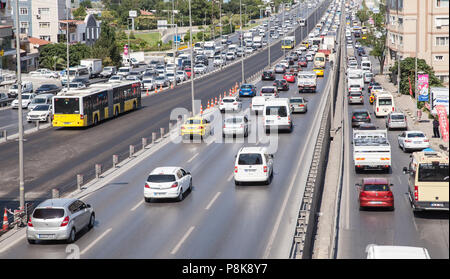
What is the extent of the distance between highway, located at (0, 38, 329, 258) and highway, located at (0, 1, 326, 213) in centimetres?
322

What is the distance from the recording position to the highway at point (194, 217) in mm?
25500

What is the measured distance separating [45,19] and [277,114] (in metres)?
100

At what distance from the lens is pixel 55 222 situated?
2659cm

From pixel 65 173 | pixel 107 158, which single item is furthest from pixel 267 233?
pixel 107 158

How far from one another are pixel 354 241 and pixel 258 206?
20.2 ft

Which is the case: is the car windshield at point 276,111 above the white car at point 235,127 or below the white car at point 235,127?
above

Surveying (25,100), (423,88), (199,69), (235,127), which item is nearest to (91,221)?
(235,127)

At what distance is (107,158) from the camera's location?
45781 millimetres

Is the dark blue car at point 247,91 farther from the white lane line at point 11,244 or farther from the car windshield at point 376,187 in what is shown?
the white lane line at point 11,244

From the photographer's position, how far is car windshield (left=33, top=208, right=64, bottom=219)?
2680 cm

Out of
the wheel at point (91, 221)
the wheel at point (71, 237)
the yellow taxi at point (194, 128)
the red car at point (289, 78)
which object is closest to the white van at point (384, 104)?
the yellow taxi at point (194, 128)

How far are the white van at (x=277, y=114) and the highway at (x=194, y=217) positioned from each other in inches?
280

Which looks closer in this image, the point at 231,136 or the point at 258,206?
the point at 258,206
